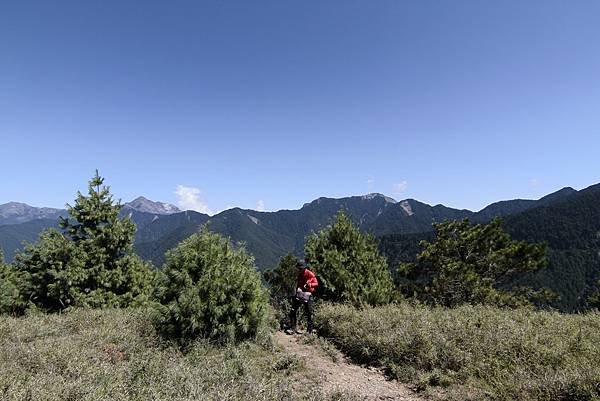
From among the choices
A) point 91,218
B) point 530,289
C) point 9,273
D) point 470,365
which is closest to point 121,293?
point 91,218

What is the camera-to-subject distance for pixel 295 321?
10594 millimetres

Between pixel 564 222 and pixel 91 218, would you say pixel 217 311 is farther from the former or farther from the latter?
pixel 564 222

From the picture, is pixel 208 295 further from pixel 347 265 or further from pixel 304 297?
pixel 347 265

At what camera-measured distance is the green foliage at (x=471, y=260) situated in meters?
17.3

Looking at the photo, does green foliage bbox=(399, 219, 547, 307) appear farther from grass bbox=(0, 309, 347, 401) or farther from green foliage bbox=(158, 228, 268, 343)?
grass bbox=(0, 309, 347, 401)

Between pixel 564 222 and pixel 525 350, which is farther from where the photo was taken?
pixel 564 222

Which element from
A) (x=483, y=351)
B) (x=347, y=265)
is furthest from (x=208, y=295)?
Result: (x=347, y=265)

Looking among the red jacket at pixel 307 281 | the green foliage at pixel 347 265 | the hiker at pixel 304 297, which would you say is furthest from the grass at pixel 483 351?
the green foliage at pixel 347 265

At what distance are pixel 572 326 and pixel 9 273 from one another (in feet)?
73.6

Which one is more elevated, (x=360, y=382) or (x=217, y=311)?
(x=217, y=311)

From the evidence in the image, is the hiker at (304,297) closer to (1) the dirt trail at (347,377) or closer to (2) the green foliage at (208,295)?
(1) the dirt trail at (347,377)

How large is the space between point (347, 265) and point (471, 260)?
9.87m

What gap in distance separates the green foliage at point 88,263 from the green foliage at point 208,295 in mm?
7308

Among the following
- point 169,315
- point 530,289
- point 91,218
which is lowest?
point 530,289
